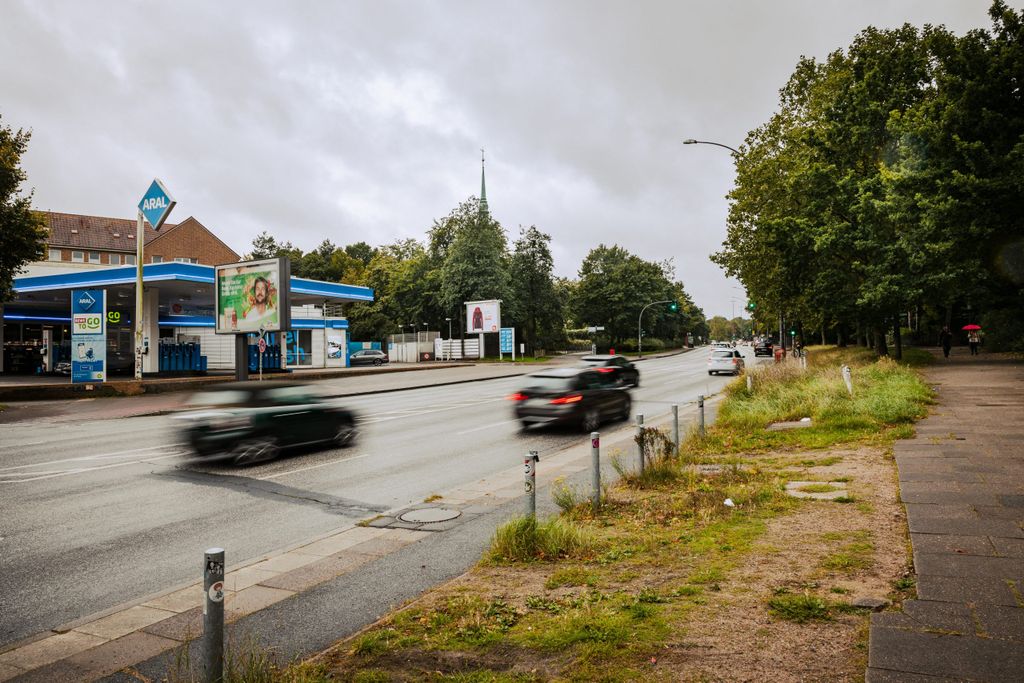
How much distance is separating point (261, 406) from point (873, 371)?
18.9 m

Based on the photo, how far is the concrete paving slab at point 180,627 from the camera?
433 centimetres

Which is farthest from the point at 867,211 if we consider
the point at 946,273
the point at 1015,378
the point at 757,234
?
the point at 1015,378

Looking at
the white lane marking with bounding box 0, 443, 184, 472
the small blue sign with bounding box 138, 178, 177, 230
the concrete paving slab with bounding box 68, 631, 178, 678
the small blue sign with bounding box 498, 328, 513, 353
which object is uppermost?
the small blue sign with bounding box 138, 178, 177, 230

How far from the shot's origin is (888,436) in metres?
11.1

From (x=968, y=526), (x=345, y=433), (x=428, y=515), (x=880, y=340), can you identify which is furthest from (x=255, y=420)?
(x=880, y=340)

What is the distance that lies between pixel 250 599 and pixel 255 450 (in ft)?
22.1

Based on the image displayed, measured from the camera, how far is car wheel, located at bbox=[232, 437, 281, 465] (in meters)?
11.1

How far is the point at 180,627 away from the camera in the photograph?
4465mm

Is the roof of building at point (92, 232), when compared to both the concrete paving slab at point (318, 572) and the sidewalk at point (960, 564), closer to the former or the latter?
the concrete paving slab at point (318, 572)

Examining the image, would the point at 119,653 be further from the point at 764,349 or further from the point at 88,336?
the point at 764,349

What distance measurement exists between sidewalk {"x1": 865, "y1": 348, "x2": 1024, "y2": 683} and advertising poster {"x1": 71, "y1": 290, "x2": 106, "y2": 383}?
2986 centimetres

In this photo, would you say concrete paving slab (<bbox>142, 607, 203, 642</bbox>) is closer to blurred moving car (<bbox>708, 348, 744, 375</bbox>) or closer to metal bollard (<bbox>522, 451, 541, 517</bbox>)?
metal bollard (<bbox>522, 451, 541, 517</bbox>)

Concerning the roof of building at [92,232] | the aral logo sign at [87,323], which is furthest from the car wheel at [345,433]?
the roof of building at [92,232]

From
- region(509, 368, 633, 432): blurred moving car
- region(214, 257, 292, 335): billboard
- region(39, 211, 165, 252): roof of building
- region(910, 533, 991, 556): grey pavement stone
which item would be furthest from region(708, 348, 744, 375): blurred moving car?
region(39, 211, 165, 252): roof of building
